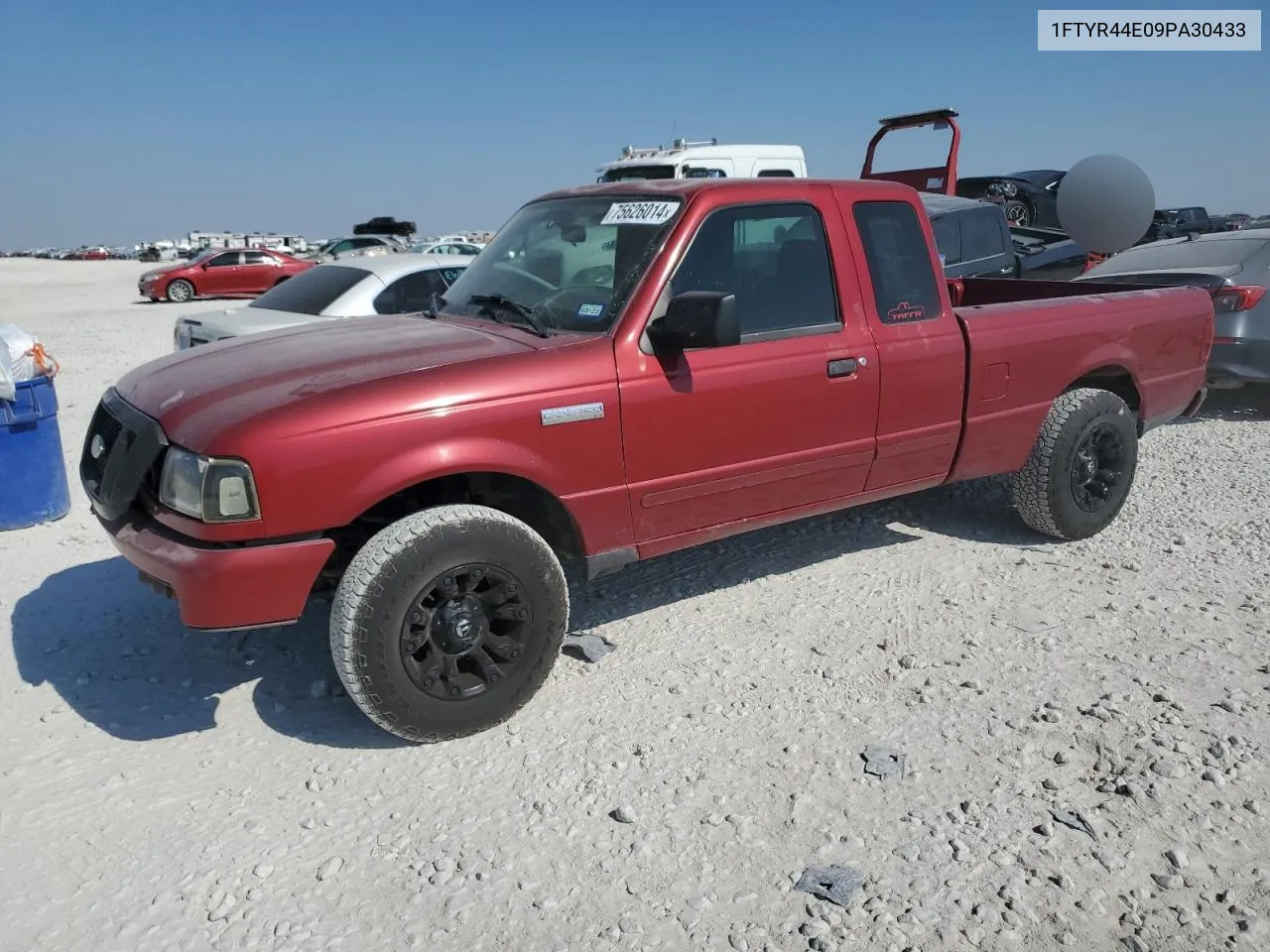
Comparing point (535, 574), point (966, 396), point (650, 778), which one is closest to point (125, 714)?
point (535, 574)

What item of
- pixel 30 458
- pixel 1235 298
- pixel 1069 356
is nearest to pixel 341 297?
pixel 30 458

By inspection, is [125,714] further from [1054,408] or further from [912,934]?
[1054,408]

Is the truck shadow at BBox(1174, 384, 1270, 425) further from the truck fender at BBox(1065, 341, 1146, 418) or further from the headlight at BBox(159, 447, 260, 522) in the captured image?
the headlight at BBox(159, 447, 260, 522)

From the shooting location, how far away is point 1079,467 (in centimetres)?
512

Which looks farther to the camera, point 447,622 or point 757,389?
point 757,389

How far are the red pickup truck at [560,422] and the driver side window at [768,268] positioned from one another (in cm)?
1

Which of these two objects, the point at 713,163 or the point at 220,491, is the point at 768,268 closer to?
the point at 220,491

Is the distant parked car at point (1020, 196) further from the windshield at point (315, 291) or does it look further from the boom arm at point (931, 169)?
the windshield at point (315, 291)

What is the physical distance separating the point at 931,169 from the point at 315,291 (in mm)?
7597

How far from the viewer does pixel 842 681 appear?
3797 mm

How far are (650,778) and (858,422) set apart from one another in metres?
1.86

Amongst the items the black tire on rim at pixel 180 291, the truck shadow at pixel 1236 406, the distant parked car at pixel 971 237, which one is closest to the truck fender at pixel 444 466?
the truck shadow at pixel 1236 406

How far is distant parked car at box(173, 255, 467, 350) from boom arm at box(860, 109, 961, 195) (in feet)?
18.8

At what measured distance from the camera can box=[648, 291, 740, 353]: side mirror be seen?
3459 mm
